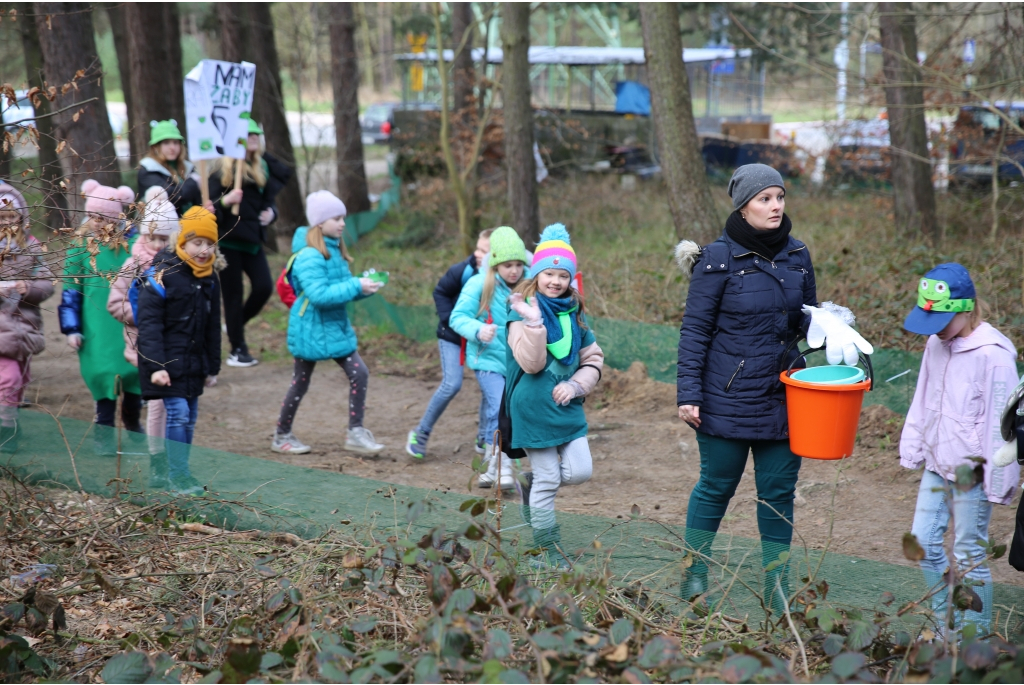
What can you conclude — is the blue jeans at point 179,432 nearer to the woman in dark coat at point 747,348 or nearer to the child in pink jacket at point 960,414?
the woman in dark coat at point 747,348

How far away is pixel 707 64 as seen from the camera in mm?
21844

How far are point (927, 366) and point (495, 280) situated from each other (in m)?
2.52

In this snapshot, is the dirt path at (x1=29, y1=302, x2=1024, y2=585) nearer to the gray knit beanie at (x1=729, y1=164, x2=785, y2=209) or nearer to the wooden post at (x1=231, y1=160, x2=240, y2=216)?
the gray knit beanie at (x1=729, y1=164, x2=785, y2=209)

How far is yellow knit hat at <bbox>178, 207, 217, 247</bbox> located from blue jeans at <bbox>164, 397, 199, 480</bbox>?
0.95 metres

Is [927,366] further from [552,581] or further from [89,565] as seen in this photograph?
[89,565]

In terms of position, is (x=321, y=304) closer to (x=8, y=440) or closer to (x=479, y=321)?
(x=479, y=321)

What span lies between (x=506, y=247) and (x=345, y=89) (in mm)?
11537

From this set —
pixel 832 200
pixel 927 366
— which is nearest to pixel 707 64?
pixel 832 200

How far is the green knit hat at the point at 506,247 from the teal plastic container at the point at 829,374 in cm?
194

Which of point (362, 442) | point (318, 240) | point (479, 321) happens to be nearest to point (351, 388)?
point (362, 442)

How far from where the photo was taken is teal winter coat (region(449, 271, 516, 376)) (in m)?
5.56

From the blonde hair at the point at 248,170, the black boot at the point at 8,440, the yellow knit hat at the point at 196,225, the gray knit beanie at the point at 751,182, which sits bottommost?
the black boot at the point at 8,440

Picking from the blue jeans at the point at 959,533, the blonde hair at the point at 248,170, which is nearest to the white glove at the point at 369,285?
the blonde hair at the point at 248,170

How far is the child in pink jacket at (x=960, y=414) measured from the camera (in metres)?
3.52
